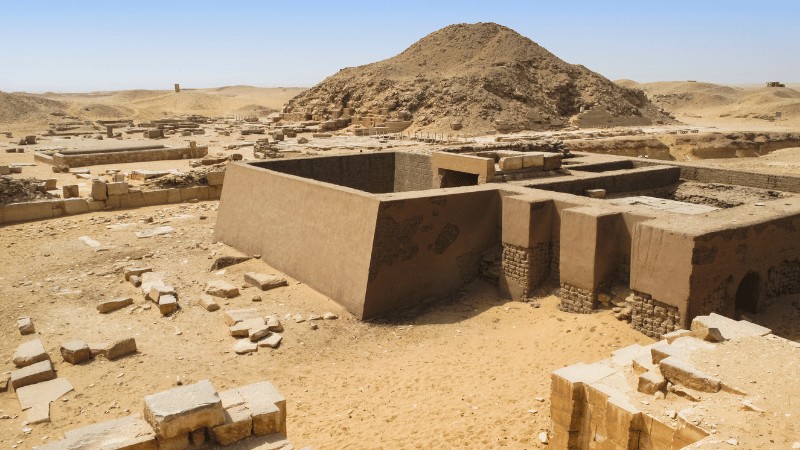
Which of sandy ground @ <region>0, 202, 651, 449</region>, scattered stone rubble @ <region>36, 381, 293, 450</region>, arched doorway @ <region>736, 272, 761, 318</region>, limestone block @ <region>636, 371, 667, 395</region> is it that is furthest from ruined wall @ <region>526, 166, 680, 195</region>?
scattered stone rubble @ <region>36, 381, 293, 450</region>

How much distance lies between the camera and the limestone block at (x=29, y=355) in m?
7.12

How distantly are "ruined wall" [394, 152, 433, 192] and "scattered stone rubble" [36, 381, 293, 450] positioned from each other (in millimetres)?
8810

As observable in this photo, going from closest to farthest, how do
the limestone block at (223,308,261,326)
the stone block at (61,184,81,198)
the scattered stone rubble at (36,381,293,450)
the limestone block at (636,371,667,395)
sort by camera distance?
the scattered stone rubble at (36,381,293,450), the limestone block at (636,371,667,395), the limestone block at (223,308,261,326), the stone block at (61,184,81,198)

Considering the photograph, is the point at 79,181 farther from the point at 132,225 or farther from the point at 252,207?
the point at 252,207

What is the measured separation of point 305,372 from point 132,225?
29.5 feet

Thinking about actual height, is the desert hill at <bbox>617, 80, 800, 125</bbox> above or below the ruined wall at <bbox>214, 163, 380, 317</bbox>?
above

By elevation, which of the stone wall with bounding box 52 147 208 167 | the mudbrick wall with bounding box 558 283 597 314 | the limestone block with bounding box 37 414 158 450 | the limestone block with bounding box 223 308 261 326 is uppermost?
the stone wall with bounding box 52 147 208 167

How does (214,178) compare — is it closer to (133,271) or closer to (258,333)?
(133,271)

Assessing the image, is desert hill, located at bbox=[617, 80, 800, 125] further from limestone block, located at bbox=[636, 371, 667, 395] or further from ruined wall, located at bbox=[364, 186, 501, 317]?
limestone block, located at bbox=[636, 371, 667, 395]

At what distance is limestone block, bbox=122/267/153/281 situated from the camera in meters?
10.4

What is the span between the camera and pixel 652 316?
7.19 meters

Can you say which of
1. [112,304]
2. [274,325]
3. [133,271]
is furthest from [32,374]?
[133,271]

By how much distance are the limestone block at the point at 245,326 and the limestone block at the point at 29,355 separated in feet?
7.23

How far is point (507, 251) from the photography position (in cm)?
909
